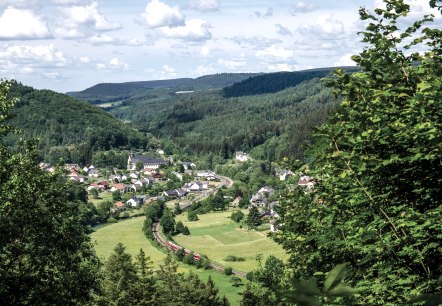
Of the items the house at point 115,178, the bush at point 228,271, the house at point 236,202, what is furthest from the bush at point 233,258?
the house at point 115,178

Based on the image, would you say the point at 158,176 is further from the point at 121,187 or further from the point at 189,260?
the point at 189,260

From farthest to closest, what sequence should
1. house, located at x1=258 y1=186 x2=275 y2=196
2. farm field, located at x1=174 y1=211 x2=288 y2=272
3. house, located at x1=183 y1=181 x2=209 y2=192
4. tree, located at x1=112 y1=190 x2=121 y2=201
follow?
→ house, located at x1=183 y1=181 x2=209 y2=192
tree, located at x1=112 y1=190 x2=121 y2=201
house, located at x1=258 y1=186 x2=275 y2=196
farm field, located at x1=174 y1=211 x2=288 y2=272

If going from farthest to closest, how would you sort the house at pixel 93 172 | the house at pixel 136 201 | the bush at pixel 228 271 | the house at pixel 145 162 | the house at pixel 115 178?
the house at pixel 145 162, the house at pixel 93 172, the house at pixel 115 178, the house at pixel 136 201, the bush at pixel 228 271

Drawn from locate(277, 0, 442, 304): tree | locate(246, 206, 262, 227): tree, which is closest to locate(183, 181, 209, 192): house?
locate(246, 206, 262, 227): tree

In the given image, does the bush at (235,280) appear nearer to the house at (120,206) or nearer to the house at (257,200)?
the house at (257,200)

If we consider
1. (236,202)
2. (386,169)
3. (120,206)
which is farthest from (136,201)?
(386,169)

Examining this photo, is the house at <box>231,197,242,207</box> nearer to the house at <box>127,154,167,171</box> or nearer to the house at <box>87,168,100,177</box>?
the house at <box>87,168,100,177</box>

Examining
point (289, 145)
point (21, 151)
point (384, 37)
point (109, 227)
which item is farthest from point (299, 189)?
point (289, 145)

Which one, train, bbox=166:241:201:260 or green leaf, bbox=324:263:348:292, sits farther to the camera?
train, bbox=166:241:201:260
